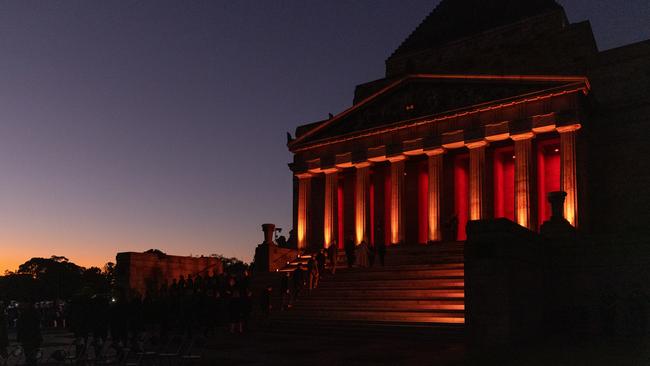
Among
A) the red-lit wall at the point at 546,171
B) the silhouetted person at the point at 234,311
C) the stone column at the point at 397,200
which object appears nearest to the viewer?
the silhouetted person at the point at 234,311

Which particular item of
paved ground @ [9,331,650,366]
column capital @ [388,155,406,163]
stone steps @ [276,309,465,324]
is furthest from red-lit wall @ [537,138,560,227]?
paved ground @ [9,331,650,366]

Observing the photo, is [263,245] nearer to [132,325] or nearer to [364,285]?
[364,285]

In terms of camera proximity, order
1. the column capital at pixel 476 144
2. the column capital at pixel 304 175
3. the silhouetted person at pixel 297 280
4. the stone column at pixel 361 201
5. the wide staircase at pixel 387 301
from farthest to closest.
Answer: the column capital at pixel 304 175 → the stone column at pixel 361 201 → the column capital at pixel 476 144 → the silhouetted person at pixel 297 280 → the wide staircase at pixel 387 301

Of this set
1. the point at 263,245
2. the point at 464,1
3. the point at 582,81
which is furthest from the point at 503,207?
the point at 464,1

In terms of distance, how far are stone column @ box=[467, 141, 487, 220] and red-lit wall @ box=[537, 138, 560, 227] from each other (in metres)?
2.97

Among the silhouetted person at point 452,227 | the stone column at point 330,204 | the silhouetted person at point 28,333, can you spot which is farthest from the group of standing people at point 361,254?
the silhouetted person at point 28,333

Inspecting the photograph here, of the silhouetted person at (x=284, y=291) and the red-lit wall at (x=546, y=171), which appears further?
the red-lit wall at (x=546, y=171)

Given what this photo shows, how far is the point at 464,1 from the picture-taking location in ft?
160

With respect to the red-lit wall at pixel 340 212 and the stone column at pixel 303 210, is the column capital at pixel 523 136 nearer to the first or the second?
the red-lit wall at pixel 340 212

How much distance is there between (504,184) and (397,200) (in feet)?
19.4

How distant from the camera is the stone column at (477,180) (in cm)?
3222

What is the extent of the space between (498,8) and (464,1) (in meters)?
4.69

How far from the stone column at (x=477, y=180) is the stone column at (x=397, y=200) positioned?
3926 millimetres

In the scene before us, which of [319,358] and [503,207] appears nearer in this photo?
[319,358]
